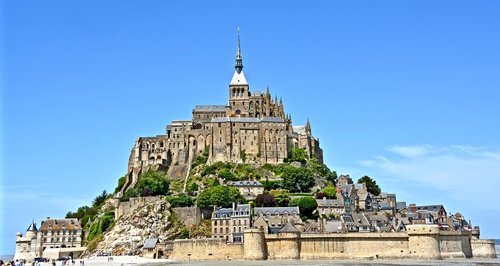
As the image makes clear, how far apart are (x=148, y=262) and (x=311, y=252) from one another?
1618cm

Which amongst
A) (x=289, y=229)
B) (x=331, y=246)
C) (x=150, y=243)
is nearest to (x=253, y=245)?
(x=289, y=229)

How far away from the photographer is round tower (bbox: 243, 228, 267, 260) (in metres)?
60.2

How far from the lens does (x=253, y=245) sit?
60.3 metres

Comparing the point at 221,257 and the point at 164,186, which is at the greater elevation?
the point at 164,186

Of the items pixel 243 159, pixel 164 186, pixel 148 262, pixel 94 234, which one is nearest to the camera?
pixel 148 262

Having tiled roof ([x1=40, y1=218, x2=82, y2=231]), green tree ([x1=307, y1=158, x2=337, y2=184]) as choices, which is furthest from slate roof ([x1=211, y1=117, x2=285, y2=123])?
tiled roof ([x1=40, y1=218, x2=82, y2=231])

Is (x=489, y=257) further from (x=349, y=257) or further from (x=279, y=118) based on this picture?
(x=279, y=118)

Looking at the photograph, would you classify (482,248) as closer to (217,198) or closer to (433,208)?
(433,208)

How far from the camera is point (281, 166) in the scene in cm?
8900

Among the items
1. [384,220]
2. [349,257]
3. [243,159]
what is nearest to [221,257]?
[349,257]

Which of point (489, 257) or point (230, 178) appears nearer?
point (489, 257)

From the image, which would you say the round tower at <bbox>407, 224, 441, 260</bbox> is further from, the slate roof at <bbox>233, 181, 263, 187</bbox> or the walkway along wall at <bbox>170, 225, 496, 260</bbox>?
the slate roof at <bbox>233, 181, 263, 187</bbox>

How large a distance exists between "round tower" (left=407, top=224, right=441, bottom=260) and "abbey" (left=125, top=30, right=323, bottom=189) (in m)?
33.5

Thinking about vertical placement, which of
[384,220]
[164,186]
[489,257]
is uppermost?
[164,186]
